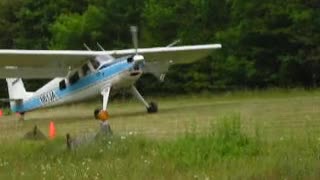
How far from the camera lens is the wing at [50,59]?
24.5 meters

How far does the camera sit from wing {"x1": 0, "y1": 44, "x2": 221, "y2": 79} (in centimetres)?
2452

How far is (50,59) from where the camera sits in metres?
25.2

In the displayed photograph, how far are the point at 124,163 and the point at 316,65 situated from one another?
3203 centimetres

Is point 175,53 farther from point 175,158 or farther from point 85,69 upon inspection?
point 175,158

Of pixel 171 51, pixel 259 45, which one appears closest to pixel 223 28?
pixel 259 45

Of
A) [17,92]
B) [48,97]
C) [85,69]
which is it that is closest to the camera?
[85,69]

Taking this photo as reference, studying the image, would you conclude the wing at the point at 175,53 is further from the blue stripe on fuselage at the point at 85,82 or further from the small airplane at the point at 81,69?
the blue stripe on fuselage at the point at 85,82

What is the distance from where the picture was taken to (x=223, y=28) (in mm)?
45062

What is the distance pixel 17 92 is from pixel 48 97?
121 inches

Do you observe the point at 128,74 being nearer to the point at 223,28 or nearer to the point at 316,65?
the point at 316,65

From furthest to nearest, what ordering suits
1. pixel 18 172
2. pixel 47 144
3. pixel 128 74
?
pixel 128 74
pixel 47 144
pixel 18 172

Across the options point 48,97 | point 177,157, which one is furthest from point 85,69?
point 177,157

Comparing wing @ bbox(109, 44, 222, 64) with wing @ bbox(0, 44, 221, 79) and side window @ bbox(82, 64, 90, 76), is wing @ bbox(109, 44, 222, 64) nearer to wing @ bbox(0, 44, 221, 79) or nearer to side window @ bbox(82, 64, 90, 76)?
wing @ bbox(0, 44, 221, 79)

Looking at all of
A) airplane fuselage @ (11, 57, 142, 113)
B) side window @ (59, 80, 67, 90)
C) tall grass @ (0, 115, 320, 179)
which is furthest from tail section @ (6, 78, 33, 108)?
tall grass @ (0, 115, 320, 179)
